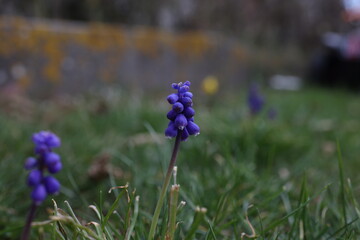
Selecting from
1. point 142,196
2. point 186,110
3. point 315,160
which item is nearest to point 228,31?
point 315,160

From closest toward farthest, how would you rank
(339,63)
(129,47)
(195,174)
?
1. (195,174)
2. (129,47)
3. (339,63)

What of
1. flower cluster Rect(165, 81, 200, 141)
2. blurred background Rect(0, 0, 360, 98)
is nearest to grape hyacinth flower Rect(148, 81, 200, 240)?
flower cluster Rect(165, 81, 200, 141)

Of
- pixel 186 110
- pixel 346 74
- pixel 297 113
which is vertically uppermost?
pixel 186 110

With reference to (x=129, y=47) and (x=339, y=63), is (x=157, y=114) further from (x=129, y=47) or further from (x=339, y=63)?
(x=339, y=63)

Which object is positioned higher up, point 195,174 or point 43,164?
point 43,164

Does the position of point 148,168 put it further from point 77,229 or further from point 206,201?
point 77,229

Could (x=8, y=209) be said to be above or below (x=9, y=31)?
below

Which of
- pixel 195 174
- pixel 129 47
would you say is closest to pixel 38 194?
pixel 195 174
